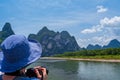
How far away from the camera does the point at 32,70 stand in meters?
1.51

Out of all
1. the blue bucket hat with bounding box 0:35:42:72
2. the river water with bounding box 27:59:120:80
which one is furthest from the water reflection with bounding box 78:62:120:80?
the blue bucket hat with bounding box 0:35:42:72

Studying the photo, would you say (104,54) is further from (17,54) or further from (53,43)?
(53,43)

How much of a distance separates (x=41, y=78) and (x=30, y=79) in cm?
9

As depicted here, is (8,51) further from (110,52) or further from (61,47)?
(61,47)

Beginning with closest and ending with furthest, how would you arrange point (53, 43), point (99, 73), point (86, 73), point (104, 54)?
point (99, 73) → point (86, 73) → point (104, 54) → point (53, 43)

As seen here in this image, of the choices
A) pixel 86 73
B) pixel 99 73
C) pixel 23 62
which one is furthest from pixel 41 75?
pixel 86 73

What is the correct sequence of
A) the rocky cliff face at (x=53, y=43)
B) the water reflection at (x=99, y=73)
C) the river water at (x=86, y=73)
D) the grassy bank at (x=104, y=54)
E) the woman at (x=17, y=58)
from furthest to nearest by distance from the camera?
the rocky cliff face at (x=53, y=43), the grassy bank at (x=104, y=54), the river water at (x=86, y=73), the water reflection at (x=99, y=73), the woman at (x=17, y=58)

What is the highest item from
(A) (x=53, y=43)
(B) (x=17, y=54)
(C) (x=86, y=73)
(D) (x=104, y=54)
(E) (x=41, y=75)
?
(A) (x=53, y=43)

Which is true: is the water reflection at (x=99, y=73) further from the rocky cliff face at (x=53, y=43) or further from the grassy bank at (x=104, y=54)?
the rocky cliff face at (x=53, y=43)

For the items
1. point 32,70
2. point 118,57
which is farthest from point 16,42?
point 118,57

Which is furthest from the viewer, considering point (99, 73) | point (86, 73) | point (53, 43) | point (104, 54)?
point (53, 43)

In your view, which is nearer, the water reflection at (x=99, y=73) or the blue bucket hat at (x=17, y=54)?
the blue bucket hat at (x=17, y=54)

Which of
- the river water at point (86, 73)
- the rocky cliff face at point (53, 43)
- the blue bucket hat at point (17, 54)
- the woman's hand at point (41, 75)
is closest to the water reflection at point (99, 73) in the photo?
the river water at point (86, 73)

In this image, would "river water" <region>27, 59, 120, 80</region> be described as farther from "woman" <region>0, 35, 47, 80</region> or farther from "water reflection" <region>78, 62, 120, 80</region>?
"woman" <region>0, 35, 47, 80</region>
